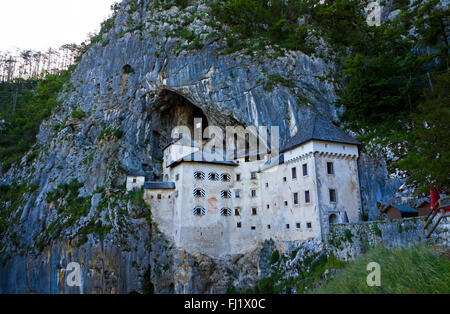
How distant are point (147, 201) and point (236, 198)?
9942 millimetres

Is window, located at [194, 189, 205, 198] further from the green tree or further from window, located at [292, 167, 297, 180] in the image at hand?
the green tree

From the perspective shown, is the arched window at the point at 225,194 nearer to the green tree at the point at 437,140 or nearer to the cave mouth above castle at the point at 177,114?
the cave mouth above castle at the point at 177,114

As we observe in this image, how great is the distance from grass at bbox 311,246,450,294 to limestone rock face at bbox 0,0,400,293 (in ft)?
61.3

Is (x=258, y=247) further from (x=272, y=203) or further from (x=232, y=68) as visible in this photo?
(x=232, y=68)

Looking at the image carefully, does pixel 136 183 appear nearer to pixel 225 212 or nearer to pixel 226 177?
pixel 226 177

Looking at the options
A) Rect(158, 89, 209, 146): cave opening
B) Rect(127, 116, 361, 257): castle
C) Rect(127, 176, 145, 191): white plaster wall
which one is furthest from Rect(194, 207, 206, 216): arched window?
Rect(158, 89, 209, 146): cave opening

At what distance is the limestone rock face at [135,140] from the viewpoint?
31391 millimetres

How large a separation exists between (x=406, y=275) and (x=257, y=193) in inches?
1004

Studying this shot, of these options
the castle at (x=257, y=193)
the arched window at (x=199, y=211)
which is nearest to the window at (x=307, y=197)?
the castle at (x=257, y=193)

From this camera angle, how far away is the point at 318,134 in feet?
89.0

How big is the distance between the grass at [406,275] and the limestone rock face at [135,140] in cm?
1869

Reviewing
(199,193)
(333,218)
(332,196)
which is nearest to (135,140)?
(199,193)

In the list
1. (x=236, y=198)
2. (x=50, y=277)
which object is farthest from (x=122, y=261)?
(x=236, y=198)

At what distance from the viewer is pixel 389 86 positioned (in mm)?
29641
